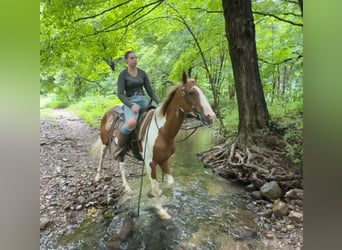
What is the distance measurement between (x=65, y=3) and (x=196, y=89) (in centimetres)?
96

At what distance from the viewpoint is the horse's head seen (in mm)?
2006

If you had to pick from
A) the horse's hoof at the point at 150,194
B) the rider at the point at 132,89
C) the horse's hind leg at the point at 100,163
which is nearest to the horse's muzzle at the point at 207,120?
the rider at the point at 132,89

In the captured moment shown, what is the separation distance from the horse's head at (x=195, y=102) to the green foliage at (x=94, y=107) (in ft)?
1.34

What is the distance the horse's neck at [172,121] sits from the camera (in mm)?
2064

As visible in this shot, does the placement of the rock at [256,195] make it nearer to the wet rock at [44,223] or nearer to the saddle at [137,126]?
the saddle at [137,126]

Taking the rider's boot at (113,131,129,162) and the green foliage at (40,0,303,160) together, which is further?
the rider's boot at (113,131,129,162)

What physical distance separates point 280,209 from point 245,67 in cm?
80

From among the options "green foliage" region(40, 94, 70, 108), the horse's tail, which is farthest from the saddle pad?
"green foliage" region(40, 94, 70, 108)

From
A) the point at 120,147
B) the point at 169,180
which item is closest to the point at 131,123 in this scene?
the point at 120,147

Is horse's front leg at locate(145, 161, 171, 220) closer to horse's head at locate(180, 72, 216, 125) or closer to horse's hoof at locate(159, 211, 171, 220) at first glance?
horse's hoof at locate(159, 211, 171, 220)

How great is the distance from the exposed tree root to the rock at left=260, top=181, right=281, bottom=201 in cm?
2

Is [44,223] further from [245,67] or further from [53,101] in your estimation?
[245,67]
